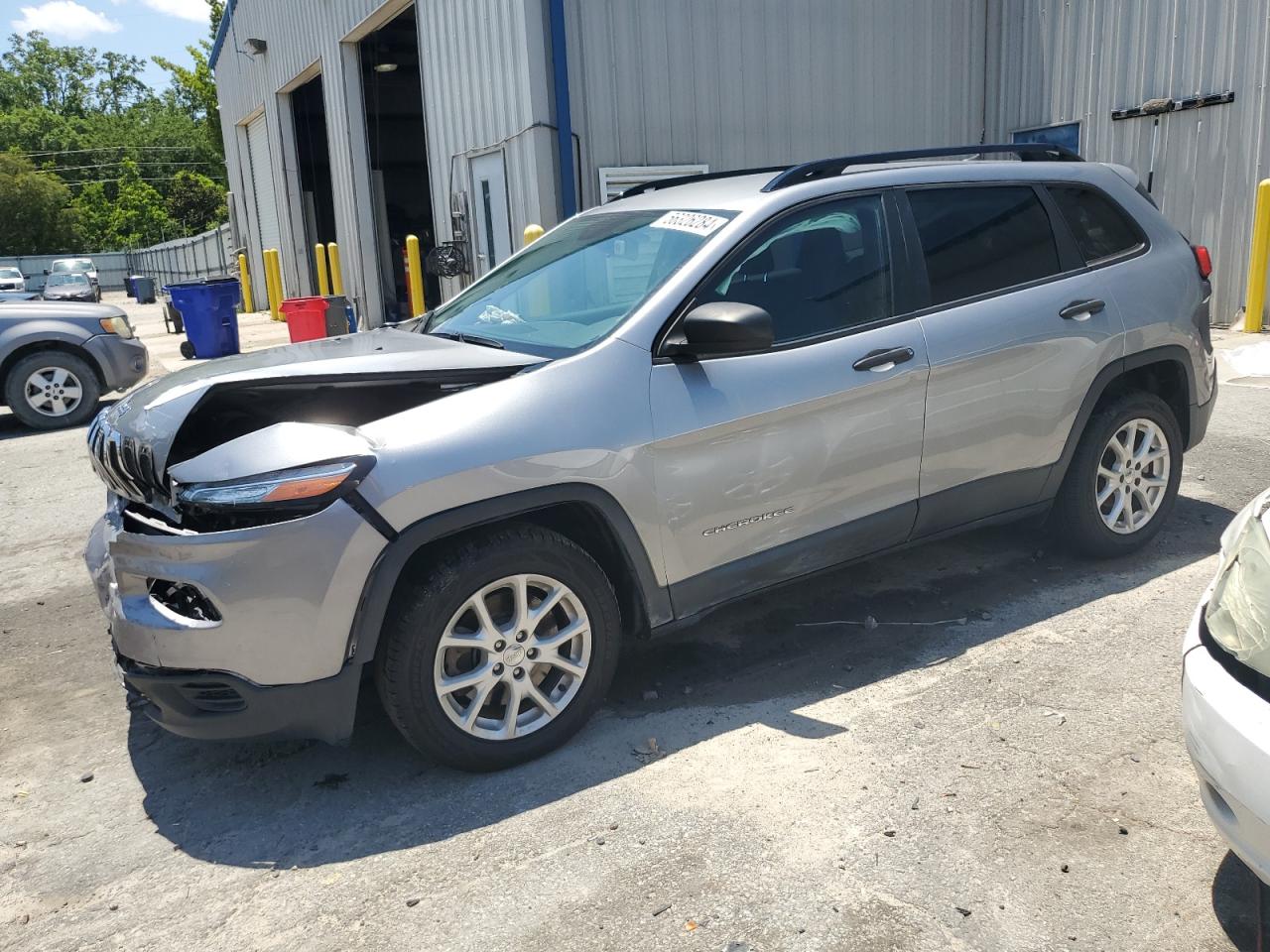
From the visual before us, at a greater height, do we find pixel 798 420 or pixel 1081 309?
pixel 1081 309

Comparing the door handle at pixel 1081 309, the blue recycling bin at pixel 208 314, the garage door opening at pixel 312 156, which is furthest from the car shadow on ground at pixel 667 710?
the garage door opening at pixel 312 156

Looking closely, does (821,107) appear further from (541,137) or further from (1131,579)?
(1131,579)

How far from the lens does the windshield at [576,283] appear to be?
3773 mm

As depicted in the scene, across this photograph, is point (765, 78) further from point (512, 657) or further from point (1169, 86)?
point (512, 657)

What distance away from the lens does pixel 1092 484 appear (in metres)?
4.63

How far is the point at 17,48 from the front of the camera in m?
95.4

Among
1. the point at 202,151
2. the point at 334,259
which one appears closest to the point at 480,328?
the point at 334,259

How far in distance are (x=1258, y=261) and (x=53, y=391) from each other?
1143 cm

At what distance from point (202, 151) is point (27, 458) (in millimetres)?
79296

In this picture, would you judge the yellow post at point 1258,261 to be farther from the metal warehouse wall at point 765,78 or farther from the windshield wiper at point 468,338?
the windshield wiper at point 468,338

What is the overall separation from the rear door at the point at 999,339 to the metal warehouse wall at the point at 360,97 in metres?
7.05

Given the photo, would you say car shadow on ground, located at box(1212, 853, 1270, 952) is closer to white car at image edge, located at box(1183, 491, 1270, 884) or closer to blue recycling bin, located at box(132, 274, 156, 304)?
white car at image edge, located at box(1183, 491, 1270, 884)

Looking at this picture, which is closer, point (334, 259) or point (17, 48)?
point (334, 259)

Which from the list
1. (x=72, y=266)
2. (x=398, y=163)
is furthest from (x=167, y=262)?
(x=398, y=163)
